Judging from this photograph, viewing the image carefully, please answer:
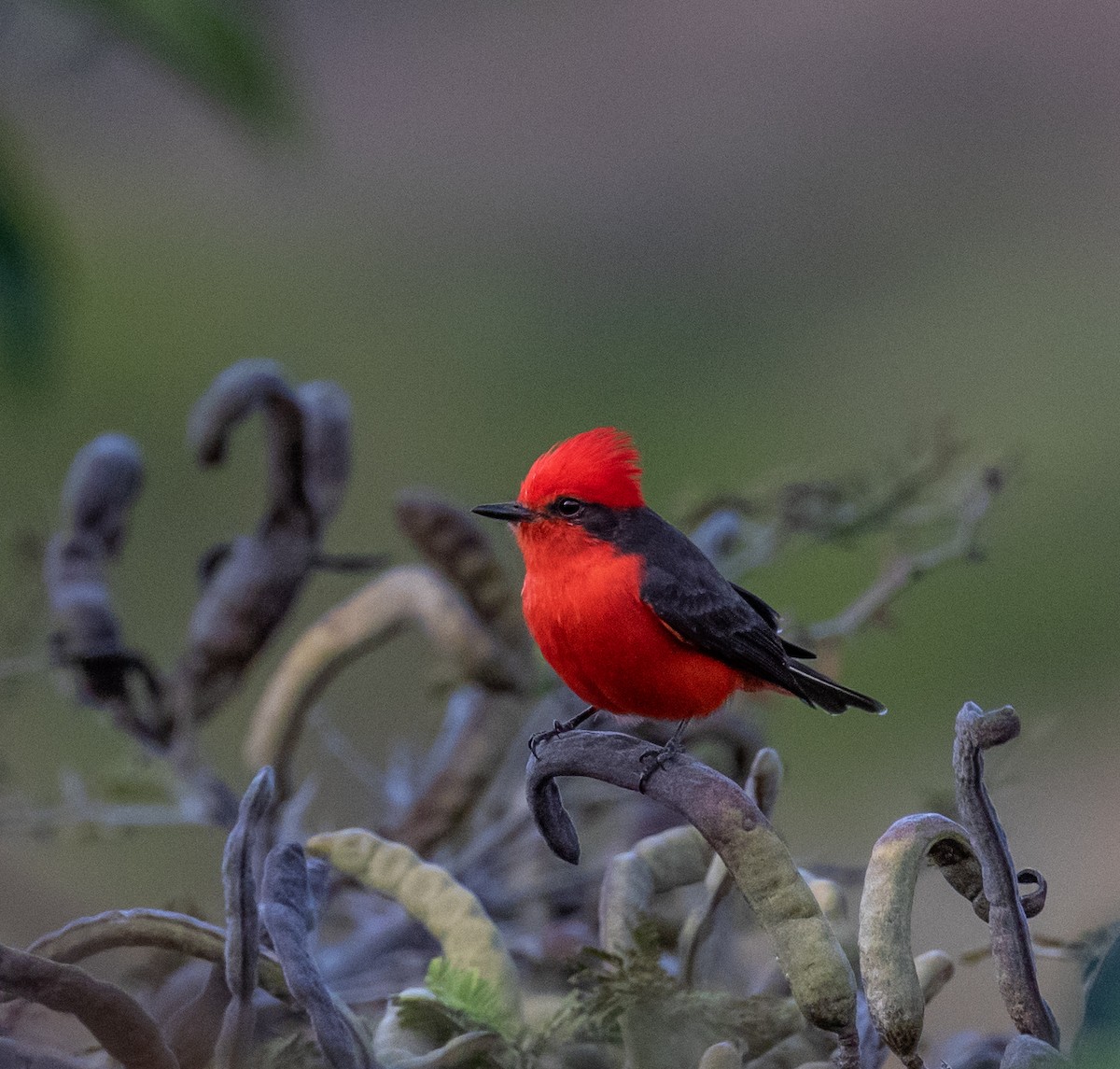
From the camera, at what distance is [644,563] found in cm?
57

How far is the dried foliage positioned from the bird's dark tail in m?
0.07

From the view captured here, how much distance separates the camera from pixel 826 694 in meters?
0.60

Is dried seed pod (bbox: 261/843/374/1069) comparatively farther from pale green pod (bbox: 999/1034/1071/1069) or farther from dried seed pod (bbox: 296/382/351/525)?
dried seed pod (bbox: 296/382/351/525)

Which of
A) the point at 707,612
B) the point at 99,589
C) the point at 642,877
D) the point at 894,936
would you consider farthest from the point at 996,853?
the point at 99,589

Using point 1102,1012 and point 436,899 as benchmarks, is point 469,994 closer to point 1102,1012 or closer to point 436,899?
point 436,899

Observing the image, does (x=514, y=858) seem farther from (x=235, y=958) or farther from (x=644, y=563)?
(x=235, y=958)

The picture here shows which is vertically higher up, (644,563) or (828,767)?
(644,563)

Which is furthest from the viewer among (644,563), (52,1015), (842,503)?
(842,503)

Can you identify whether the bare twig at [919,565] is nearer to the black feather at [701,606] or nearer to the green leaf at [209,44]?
the black feather at [701,606]

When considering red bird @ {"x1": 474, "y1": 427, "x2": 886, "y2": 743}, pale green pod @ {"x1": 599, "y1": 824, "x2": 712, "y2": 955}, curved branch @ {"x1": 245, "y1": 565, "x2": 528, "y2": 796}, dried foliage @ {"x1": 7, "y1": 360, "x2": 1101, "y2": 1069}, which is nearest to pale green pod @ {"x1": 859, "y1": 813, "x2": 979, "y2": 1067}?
dried foliage @ {"x1": 7, "y1": 360, "x2": 1101, "y2": 1069}

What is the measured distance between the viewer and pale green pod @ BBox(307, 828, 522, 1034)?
0.42 meters

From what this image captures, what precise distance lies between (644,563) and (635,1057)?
228mm

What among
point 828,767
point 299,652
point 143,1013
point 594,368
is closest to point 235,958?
point 143,1013

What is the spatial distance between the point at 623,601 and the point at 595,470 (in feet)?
0.18
